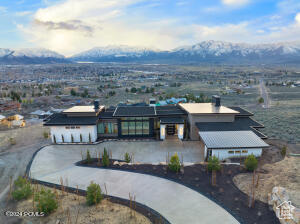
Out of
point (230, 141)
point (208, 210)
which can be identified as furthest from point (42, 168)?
point (230, 141)

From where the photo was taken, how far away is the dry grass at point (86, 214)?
11.7 metres

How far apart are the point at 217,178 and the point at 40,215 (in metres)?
12.4

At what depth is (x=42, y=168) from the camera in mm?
18266

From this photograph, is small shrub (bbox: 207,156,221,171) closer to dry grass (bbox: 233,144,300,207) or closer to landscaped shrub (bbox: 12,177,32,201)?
dry grass (bbox: 233,144,300,207)

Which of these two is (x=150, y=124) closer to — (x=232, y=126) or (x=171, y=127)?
(x=171, y=127)

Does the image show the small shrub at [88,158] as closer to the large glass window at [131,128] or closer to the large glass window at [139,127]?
the large glass window at [131,128]

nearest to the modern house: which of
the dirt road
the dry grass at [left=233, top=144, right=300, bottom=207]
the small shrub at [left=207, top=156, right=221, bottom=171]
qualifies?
the dirt road

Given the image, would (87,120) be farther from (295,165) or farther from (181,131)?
(295,165)

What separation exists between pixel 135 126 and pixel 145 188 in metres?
11.6

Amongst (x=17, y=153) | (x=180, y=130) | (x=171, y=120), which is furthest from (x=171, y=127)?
(x=17, y=153)

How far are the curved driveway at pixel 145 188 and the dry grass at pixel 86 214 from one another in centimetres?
118

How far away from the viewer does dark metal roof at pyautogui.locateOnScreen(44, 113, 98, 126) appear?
23625 mm

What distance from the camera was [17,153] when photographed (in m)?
22.0

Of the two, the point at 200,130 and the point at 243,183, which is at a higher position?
the point at 200,130
